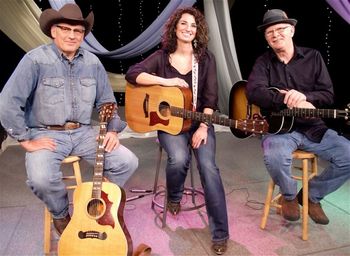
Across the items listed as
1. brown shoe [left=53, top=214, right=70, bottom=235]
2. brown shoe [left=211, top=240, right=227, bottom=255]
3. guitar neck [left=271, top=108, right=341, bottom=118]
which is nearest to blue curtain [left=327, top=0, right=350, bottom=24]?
guitar neck [left=271, top=108, right=341, bottom=118]

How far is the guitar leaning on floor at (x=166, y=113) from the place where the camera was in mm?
2439

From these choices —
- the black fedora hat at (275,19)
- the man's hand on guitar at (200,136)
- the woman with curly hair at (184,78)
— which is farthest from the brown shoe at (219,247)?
the black fedora hat at (275,19)

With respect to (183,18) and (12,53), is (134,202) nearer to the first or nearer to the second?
(183,18)

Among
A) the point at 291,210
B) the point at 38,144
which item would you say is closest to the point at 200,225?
the point at 291,210

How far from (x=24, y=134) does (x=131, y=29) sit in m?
4.43

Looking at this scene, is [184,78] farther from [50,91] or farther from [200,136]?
[50,91]

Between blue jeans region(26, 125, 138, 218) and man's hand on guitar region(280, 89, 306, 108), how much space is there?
106cm

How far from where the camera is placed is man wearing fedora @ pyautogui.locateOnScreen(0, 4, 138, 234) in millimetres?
2234

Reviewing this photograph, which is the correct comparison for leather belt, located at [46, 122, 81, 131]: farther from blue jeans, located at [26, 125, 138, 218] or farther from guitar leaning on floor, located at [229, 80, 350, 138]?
guitar leaning on floor, located at [229, 80, 350, 138]

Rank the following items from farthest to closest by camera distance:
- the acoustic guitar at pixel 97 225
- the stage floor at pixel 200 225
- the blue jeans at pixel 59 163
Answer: the stage floor at pixel 200 225
the blue jeans at pixel 59 163
the acoustic guitar at pixel 97 225

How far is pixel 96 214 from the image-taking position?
207 centimetres

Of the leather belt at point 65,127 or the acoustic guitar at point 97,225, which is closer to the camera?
the acoustic guitar at point 97,225

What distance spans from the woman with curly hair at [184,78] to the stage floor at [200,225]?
11.1 inches

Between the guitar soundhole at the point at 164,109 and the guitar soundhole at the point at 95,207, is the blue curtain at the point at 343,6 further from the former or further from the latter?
the guitar soundhole at the point at 95,207
